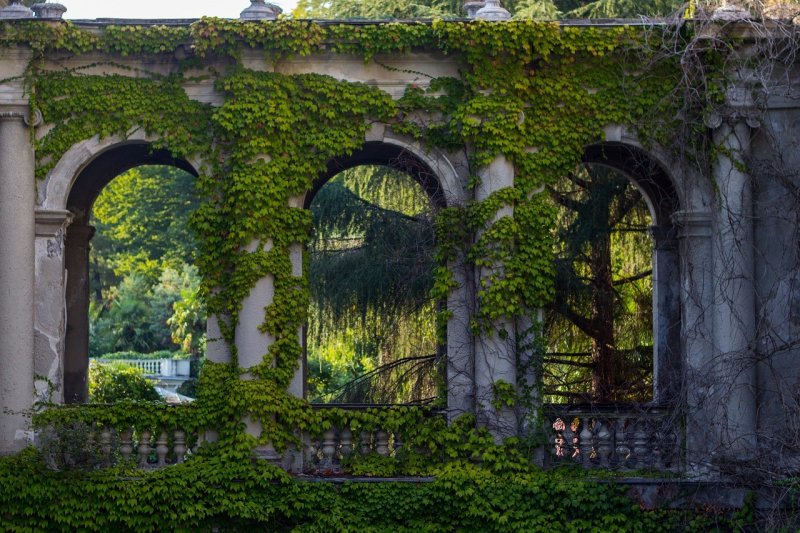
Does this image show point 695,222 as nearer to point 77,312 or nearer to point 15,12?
point 77,312

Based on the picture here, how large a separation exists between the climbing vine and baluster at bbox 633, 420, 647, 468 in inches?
85.8

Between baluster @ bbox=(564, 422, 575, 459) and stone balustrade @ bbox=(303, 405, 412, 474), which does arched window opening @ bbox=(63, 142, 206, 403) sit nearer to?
stone balustrade @ bbox=(303, 405, 412, 474)

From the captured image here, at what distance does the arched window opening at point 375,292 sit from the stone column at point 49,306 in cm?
709

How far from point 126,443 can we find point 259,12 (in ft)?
20.9

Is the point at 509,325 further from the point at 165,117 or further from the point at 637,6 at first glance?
the point at 637,6

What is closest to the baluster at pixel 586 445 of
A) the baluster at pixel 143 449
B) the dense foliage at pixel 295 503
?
the dense foliage at pixel 295 503

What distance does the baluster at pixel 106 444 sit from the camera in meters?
16.6

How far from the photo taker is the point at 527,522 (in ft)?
52.7

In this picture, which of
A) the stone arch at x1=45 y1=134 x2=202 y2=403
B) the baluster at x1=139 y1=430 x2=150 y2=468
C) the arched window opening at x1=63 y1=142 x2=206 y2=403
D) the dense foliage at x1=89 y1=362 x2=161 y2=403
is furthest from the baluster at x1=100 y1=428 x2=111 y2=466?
the arched window opening at x1=63 y1=142 x2=206 y2=403

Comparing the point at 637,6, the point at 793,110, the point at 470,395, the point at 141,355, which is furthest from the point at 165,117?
the point at 141,355

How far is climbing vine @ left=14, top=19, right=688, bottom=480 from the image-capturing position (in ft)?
54.8

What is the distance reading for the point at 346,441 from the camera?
55.6ft

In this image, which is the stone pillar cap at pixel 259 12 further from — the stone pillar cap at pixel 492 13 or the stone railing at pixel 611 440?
the stone railing at pixel 611 440

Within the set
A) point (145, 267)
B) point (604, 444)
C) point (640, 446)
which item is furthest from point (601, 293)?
point (145, 267)
